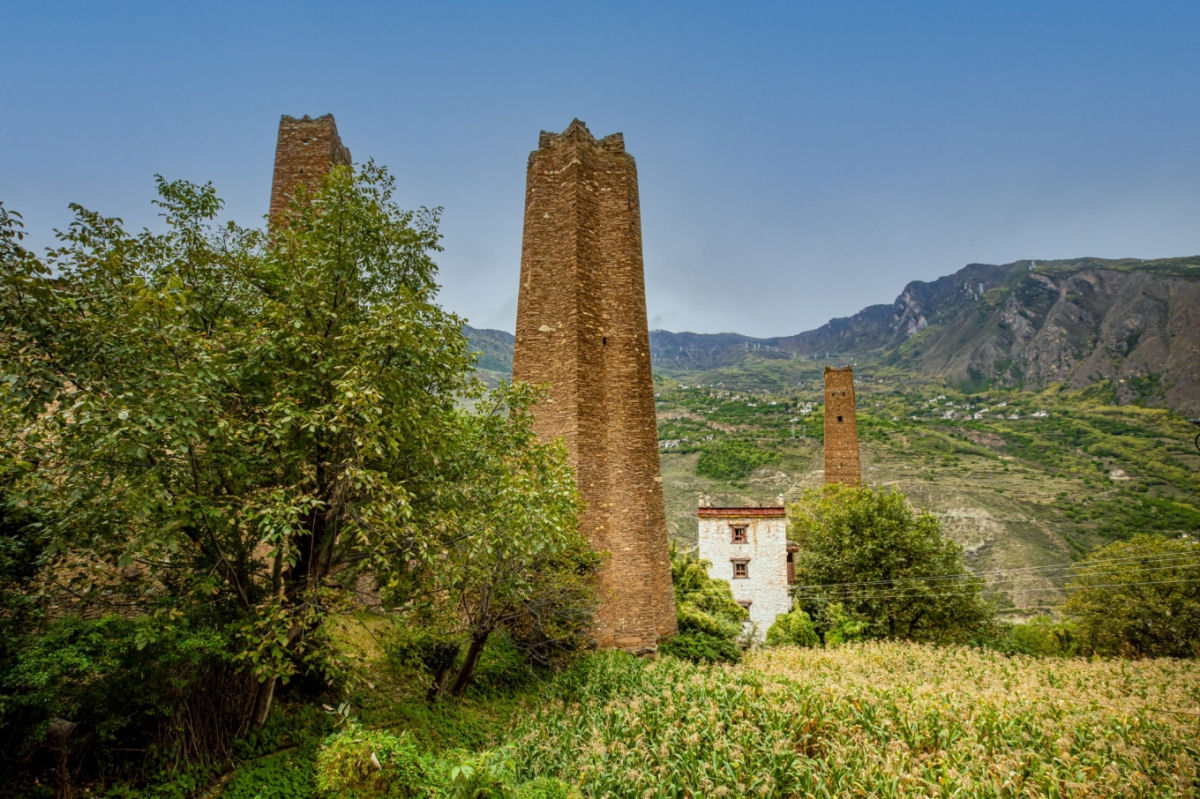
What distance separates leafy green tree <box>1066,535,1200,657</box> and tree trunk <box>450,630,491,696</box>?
97.1 feet

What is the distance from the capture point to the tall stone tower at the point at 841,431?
149ft

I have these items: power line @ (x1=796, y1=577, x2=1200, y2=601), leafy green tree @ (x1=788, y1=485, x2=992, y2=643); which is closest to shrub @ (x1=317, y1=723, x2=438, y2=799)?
leafy green tree @ (x1=788, y1=485, x2=992, y2=643)

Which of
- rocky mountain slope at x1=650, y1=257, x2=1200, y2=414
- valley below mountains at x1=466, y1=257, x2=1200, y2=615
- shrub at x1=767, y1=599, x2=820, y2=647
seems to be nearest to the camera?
shrub at x1=767, y1=599, x2=820, y2=647

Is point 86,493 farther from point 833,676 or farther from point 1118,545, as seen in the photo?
point 1118,545

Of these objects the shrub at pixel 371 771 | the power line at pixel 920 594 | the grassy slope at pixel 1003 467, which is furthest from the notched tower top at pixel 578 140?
the grassy slope at pixel 1003 467

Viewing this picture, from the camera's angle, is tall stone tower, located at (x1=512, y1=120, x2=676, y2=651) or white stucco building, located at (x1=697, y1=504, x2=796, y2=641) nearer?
tall stone tower, located at (x1=512, y1=120, x2=676, y2=651)

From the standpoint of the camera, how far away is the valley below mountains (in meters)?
62.3

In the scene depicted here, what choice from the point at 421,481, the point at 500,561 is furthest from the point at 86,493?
the point at 500,561

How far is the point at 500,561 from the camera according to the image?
361 inches

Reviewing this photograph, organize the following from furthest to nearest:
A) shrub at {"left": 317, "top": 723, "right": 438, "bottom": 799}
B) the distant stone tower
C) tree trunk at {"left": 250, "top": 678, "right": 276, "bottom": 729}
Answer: the distant stone tower, tree trunk at {"left": 250, "top": 678, "right": 276, "bottom": 729}, shrub at {"left": 317, "top": 723, "right": 438, "bottom": 799}

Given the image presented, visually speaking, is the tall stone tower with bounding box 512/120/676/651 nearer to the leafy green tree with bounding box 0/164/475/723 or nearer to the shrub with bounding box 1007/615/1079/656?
the leafy green tree with bounding box 0/164/475/723

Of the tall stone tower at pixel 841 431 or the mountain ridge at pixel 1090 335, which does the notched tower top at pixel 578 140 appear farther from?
the mountain ridge at pixel 1090 335

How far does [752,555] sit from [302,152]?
26.1 m

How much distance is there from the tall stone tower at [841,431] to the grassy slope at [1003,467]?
12652 mm
